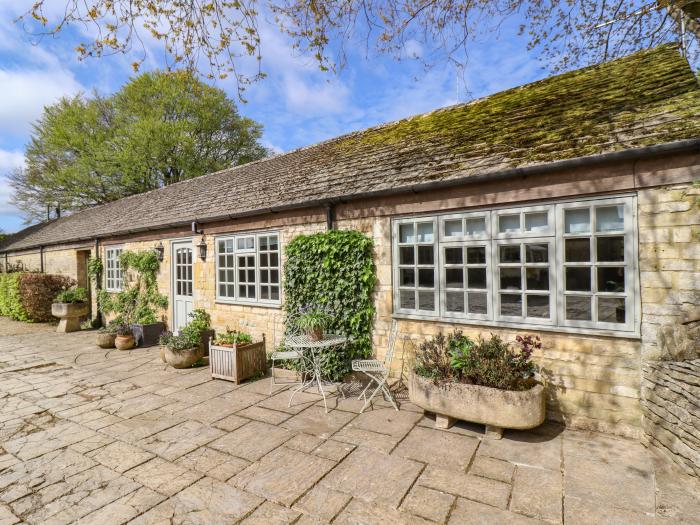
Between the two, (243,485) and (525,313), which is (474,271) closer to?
(525,313)

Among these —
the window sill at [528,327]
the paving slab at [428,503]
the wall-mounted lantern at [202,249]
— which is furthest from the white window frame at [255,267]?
the paving slab at [428,503]

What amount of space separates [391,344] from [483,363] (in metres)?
1.46

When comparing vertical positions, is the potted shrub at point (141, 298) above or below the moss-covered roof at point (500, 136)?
below

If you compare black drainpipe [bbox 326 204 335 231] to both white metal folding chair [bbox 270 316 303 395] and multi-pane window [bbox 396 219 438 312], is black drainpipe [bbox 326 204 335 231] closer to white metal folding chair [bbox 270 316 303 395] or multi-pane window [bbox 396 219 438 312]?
multi-pane window [bbox 396 219 438 312]

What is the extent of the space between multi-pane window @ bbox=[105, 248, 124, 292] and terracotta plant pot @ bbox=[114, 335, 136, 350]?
3057mm

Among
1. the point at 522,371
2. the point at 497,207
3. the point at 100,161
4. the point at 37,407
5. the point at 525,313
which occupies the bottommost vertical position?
the point at 37,407

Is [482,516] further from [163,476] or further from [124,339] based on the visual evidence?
[124,339]

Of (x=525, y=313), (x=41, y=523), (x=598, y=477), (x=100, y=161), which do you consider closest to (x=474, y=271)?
(x=525, y=313)

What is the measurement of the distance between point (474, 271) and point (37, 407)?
6719mm

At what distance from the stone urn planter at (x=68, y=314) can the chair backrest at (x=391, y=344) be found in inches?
447

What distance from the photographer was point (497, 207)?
194 inches

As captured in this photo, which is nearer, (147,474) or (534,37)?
(147,474)

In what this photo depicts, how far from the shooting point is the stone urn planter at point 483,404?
13.0 ft

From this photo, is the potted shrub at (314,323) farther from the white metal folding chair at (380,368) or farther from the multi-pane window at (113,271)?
the multi-pane window at (113,271)
